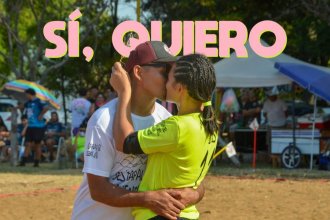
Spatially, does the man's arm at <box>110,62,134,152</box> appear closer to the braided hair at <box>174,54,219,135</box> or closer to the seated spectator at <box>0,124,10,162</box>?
the braided hair at <box>174,54,219,135</box>

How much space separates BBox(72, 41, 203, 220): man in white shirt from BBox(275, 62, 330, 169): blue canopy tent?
12121 mm

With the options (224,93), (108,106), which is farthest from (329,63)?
(108,106)

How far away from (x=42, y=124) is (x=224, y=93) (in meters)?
4.84

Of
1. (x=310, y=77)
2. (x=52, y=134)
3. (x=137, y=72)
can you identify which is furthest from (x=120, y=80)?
(x=52, y=134)

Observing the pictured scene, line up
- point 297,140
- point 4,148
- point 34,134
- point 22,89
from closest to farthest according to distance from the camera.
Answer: point 297,140, point 34,134, point 22,89, point 4,148

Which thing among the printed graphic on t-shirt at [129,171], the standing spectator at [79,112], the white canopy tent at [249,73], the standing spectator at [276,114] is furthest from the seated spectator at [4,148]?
the printed graphic on t-shirt at [129,171]

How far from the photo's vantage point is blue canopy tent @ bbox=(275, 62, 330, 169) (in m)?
15.2

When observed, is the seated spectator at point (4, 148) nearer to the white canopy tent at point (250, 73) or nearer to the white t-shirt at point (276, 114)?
the white canopy tent at point (250, 73)

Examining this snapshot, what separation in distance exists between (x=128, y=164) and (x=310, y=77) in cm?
1261

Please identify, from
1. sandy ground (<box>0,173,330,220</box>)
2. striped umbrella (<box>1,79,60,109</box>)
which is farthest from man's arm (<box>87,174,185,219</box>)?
striped umbrella (<box>1,79,60,109</box>)

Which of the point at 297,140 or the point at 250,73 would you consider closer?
the point at 297,140

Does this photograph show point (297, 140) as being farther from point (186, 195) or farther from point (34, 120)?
point (186, 195)

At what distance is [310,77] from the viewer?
1546 cm

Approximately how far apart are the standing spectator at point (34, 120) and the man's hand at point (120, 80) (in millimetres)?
13061
